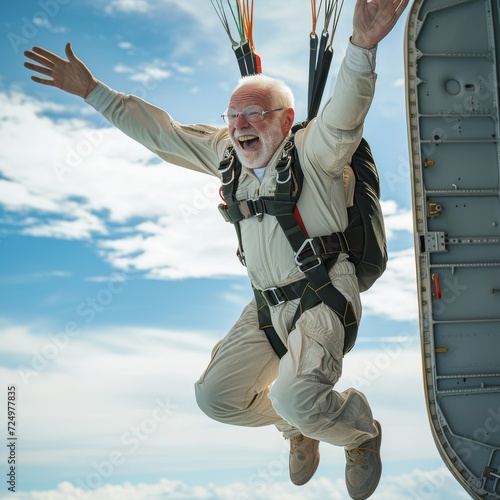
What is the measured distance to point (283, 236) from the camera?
382cm

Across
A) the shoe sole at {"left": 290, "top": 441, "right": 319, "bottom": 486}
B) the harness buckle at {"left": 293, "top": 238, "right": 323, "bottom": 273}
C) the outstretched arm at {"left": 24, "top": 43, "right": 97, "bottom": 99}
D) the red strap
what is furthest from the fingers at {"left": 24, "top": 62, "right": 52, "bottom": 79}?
the shoe sole at {"left": 290, "top": 441, "right": 319, "bottom": 486}

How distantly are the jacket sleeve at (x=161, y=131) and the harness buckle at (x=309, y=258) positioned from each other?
947mm

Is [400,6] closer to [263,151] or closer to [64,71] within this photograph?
[263,151]

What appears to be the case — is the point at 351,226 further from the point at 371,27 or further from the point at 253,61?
the point at 253,61

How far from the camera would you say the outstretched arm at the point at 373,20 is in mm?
3326

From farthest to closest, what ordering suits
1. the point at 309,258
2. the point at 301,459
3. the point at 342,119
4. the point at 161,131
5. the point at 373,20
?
1. the point at 161,131
2. the point at 301,459
3. the point at 309,258
4. the point at 342,119
5. the point at 373,20

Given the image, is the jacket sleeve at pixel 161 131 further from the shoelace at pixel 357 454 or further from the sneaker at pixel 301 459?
the shoelace at pixel 357 454

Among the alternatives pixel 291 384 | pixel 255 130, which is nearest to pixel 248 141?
pixel 255 130

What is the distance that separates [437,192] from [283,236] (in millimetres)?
2217

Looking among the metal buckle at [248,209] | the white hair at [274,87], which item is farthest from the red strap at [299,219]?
the white hair at [274,87]

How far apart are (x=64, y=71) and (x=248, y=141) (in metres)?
1.44

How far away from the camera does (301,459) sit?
4340mm

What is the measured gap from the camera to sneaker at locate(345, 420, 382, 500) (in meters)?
4.04

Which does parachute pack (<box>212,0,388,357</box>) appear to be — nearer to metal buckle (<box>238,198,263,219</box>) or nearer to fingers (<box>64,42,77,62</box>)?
metal buckle (<box>238,198,263,219</box>)
